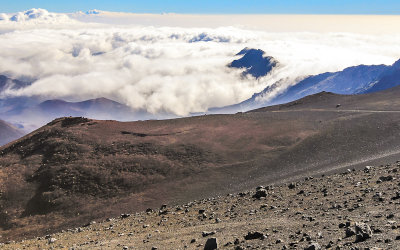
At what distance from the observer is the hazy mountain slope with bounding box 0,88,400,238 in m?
36.9

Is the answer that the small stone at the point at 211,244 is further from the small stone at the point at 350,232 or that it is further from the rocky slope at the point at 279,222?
the small stone at the point at 350,232

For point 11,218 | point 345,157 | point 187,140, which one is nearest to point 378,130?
point 345,157

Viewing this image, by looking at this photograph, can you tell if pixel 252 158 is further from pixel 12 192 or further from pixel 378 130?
pixel 12 192

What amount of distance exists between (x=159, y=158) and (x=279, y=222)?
27.8m

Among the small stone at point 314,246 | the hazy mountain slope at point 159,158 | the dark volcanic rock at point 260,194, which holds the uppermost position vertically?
the hazy mountain slope at point 159,158

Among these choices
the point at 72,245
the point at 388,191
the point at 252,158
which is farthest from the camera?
the point at 252,158

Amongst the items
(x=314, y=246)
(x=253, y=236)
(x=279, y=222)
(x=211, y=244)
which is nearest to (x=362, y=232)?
(x=314, y=246)

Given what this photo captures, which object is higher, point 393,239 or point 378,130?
point 378,130

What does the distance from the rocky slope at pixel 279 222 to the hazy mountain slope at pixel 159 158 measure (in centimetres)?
896

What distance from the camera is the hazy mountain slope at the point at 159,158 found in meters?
36.9

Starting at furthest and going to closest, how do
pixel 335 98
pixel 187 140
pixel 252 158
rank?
pixel 335 98
pixel 187 140
pixel 252 158

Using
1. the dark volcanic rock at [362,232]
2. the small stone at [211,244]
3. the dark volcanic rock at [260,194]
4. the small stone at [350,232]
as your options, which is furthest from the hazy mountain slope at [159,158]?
the dark volcanic rock at [362,232]

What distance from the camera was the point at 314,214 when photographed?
758 inches

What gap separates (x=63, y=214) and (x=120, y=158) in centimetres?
1030
